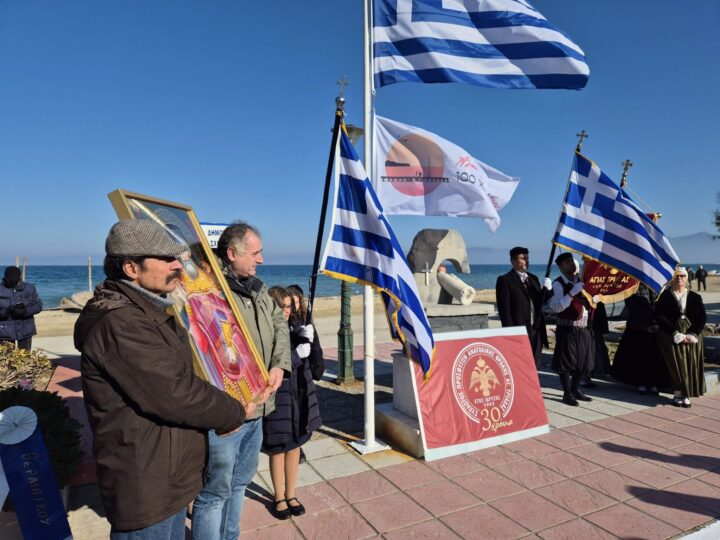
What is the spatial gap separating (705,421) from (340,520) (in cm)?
458

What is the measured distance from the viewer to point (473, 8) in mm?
4488

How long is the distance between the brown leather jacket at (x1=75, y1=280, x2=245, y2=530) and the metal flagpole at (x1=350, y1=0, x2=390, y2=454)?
253 centimetres

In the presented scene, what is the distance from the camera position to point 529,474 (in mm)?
3855

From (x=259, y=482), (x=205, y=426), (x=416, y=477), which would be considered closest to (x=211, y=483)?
(x=205, y=426)

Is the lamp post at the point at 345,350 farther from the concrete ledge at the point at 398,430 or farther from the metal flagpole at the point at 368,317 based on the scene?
the metal flagpole at the point at 368,317

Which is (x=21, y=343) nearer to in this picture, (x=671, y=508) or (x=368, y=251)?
(x=368, y=251)

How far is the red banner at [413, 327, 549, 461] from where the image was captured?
4273 mm

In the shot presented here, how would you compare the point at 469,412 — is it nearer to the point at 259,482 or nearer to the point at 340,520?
the point at 340,520

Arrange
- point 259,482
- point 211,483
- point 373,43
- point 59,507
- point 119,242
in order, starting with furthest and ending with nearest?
point 373,43 < point 259,482 < point 59,507 < point 211,483 < point 119,242

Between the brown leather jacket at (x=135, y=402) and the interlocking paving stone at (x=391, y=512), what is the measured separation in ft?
6.17

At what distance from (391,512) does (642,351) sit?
Answer: 4.99m

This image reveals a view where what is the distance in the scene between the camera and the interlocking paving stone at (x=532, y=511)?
10.3 ft

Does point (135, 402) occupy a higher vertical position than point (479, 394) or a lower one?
higher

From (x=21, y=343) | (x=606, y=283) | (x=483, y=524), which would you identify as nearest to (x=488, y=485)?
(x=483, y=524)
